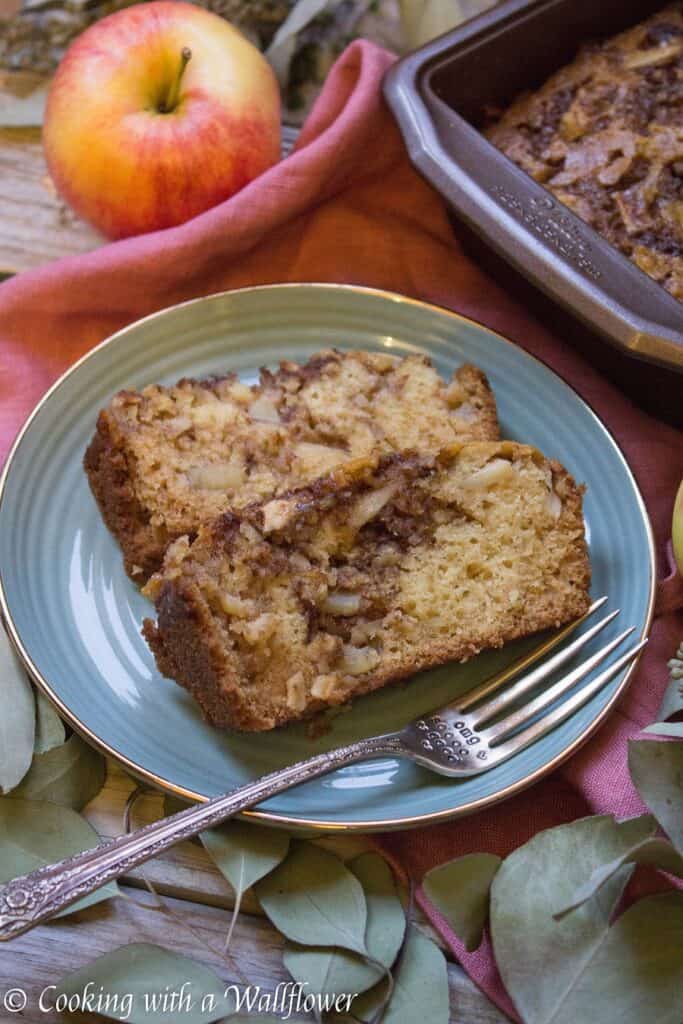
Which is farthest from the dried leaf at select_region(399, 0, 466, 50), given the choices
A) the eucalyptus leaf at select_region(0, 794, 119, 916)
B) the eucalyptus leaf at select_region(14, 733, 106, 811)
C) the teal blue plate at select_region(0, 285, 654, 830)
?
the eucalyptus leaf at select_region(0, 794, 119, 916)

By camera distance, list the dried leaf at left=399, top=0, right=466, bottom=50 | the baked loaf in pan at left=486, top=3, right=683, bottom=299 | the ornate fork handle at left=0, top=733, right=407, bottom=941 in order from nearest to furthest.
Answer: the ornate fork handle at left=0, top=733, right=407, bottom=941 < the baked loaf in pan at left=486, top=3, right=683, bottom=299 < the dried leaf at left=399, top=0, right=466, bottom=50

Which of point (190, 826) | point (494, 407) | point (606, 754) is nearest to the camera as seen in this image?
point (190, 826)

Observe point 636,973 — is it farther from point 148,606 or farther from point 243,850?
point 148,606

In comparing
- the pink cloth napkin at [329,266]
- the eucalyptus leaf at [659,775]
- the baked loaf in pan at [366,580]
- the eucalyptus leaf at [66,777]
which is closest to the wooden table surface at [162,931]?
the eucalyptus leaf at [66,777]

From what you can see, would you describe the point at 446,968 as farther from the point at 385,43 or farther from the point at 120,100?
the point at 385,43

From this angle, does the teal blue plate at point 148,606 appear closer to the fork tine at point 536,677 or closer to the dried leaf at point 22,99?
the fork tine at point 536,677

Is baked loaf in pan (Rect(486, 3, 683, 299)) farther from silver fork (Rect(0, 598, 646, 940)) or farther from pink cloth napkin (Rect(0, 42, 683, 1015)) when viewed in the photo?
silver fork (Rect(0, 598, 646, 940))

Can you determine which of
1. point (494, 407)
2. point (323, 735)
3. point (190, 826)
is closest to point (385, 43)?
point (494, 407)
